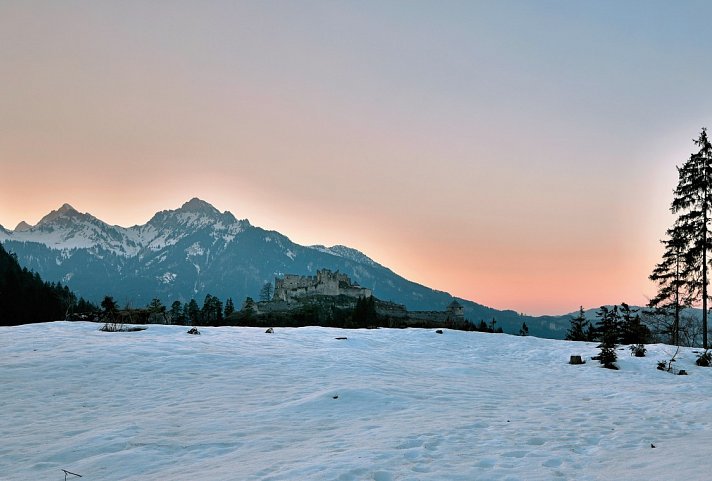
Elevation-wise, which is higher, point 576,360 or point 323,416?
point 576,360

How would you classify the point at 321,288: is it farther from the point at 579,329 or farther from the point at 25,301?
the point at 579,329

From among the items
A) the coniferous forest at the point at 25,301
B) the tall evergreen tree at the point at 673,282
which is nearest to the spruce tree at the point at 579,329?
the tall evergreen tree at the point at 673,282

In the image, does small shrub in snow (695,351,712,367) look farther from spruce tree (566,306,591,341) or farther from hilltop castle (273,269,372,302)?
hilltop castle (273,269,372,302)

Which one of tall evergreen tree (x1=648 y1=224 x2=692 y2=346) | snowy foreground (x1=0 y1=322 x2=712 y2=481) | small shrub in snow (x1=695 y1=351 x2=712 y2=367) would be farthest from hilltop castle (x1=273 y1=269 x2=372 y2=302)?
snowy foreground (x1=0 y1=322 x2=712 y2=481)

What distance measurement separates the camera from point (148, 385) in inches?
492

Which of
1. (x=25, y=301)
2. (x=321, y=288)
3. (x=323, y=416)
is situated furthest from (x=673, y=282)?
(x=321, y=288)

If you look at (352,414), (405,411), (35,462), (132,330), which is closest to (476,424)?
(405,411)

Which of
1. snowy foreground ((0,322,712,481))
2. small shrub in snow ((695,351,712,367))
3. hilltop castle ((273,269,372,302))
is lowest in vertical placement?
snowy foreground ((0,322,712,481))

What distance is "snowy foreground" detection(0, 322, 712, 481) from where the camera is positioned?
6.70 m

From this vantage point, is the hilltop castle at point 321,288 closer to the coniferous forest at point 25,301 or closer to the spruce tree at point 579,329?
the coniferous forest at point 25,301

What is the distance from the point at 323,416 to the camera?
32.5 feet

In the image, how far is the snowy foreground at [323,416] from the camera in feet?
22.0

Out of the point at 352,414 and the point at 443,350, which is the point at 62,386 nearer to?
the point at 352,414

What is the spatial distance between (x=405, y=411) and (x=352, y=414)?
1227mm
